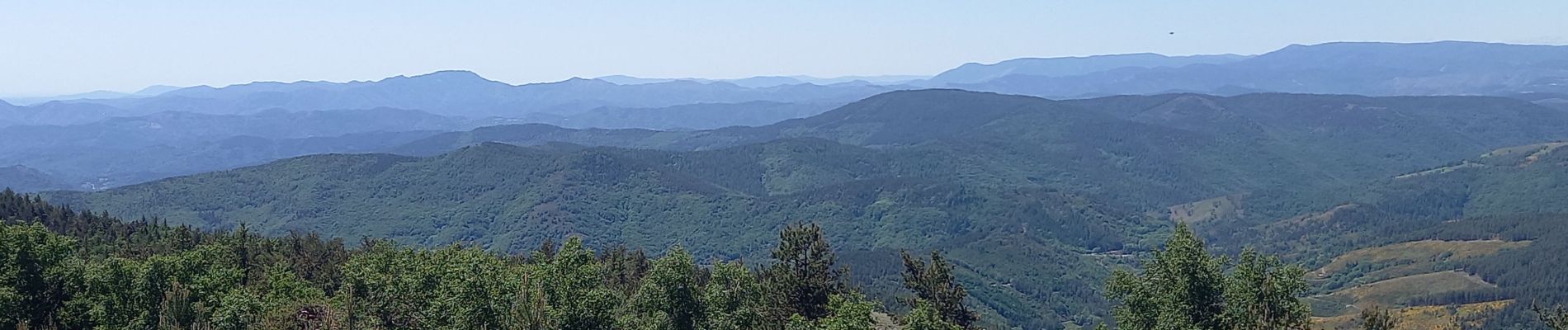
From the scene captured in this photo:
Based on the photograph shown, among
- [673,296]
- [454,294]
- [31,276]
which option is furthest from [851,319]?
[31,276]

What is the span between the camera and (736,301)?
4362cm

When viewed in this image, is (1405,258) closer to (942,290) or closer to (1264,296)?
(942,290)

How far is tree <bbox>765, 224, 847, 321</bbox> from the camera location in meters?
50.1

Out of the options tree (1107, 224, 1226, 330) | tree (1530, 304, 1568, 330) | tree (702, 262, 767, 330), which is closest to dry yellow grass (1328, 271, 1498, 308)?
tree (1530, 304, 1568, 330)

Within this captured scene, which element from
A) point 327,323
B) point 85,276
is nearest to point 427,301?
point 327,323

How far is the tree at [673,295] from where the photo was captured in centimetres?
4125

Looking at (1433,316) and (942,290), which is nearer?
(942,290)

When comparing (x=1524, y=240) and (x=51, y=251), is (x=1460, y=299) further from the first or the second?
(x=51, y=251)

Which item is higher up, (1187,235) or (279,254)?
(1187,235)

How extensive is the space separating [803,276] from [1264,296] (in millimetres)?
22466

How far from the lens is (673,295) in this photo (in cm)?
4169

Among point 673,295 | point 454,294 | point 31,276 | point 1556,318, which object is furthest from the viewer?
point 31,276

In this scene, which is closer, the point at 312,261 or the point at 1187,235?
the point at 1187,235

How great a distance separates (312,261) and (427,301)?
30971mm
